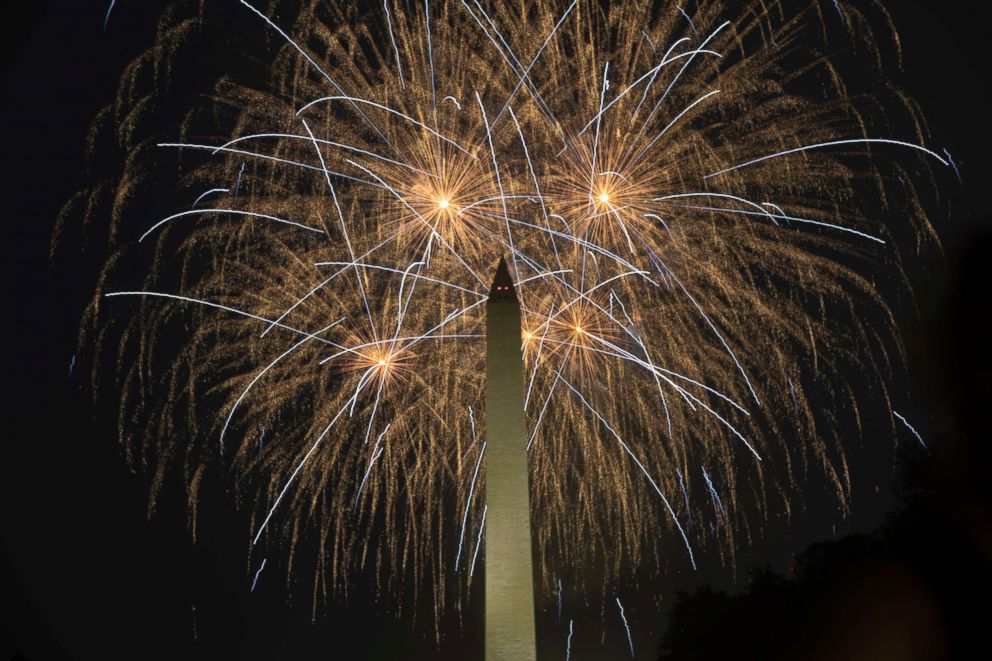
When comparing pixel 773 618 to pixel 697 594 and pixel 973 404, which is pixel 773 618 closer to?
pixel 697 594

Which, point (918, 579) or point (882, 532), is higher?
point (882, 532)

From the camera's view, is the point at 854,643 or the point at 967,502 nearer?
the point at 967,502

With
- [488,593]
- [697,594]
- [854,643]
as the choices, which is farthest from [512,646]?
[697,594]

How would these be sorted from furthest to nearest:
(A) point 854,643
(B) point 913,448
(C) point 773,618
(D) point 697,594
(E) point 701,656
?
(D) point 697,594 → (E) point 701,656 → (C) point 773,618 → (B) point 913,448 → (A) point 854,643

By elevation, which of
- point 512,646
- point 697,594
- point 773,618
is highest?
point 697,594

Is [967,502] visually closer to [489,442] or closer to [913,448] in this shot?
[913,448]

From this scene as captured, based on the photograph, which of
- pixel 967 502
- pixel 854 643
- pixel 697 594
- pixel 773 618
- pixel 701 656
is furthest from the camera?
pixel 697 594
